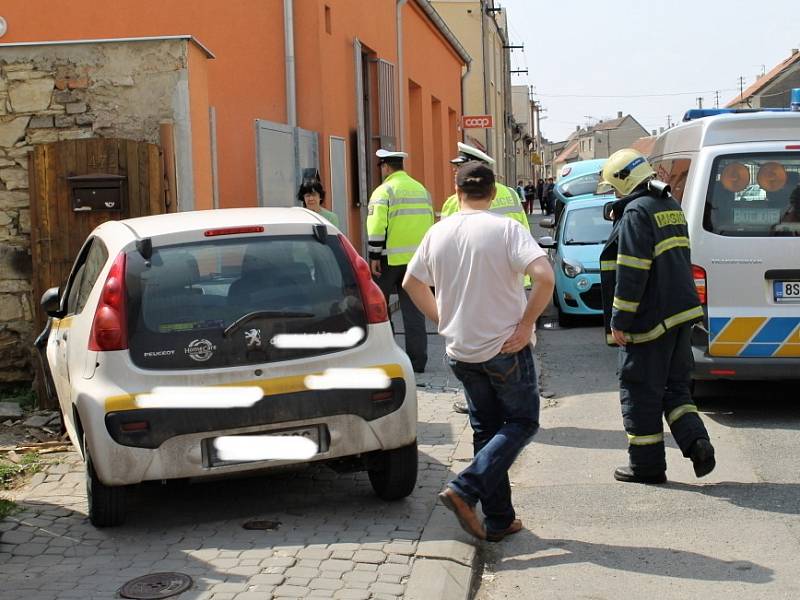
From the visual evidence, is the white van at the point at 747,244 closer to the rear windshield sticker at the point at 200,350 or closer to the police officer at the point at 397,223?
the police officer at the point at 397,223

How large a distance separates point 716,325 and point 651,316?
5.88 ft

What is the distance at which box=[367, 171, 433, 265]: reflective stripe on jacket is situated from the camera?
31.9 ft

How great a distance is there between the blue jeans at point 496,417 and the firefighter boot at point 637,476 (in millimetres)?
1276

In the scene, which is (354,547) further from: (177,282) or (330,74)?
(330,74)

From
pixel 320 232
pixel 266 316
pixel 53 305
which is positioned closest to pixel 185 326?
pixel 266 316

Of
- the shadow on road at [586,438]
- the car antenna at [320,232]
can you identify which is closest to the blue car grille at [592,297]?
the shadow on road at [586,438]

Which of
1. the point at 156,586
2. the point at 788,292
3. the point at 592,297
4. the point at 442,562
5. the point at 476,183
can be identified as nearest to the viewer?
the point at 156,586

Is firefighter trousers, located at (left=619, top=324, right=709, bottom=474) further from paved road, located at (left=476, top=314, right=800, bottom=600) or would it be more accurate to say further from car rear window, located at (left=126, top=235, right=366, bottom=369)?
car rear window, located at (left=126, top=235, right=366, bottom=369)

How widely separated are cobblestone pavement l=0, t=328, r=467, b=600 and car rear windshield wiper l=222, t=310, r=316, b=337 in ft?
3.26

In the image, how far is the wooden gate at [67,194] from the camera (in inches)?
331

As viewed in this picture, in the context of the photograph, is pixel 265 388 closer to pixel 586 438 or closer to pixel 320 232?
pixel 320 232

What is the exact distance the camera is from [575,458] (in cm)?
707

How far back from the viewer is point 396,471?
19.1 feet

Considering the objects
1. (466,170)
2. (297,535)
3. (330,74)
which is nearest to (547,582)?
(297,535)
